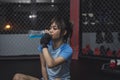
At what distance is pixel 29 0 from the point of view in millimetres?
7109

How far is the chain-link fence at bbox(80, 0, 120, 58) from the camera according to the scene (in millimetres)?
6906

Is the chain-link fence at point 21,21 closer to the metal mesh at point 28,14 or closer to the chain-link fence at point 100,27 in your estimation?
the metal mesh at point 28,14

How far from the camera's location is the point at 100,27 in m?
7.06

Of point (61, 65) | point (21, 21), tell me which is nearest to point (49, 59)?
point (61, 65)

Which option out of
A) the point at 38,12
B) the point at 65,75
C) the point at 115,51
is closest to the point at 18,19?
the point at 38,12

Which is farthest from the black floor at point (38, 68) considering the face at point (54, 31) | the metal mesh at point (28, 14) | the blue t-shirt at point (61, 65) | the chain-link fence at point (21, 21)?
the face at point (54, 31)

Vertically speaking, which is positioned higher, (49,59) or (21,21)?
(49,59)

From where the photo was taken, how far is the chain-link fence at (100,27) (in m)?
6.91

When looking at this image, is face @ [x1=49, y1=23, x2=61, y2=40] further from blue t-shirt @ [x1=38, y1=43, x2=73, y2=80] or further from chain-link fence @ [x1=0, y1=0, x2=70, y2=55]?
chain-link fence @ [x1=0, y1=0, x2=70, y2=55]

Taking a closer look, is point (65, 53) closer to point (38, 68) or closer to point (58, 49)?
point (58, 49)

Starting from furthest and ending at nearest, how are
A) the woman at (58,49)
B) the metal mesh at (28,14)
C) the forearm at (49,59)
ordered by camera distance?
the metal mesh at (28,14) → the woman at (58,49) → the forearm at (49,59)

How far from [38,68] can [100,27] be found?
5.47 ft

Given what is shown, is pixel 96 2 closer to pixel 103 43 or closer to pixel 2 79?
pixel 103 43

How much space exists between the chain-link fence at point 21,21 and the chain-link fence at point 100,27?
0.44 meters
